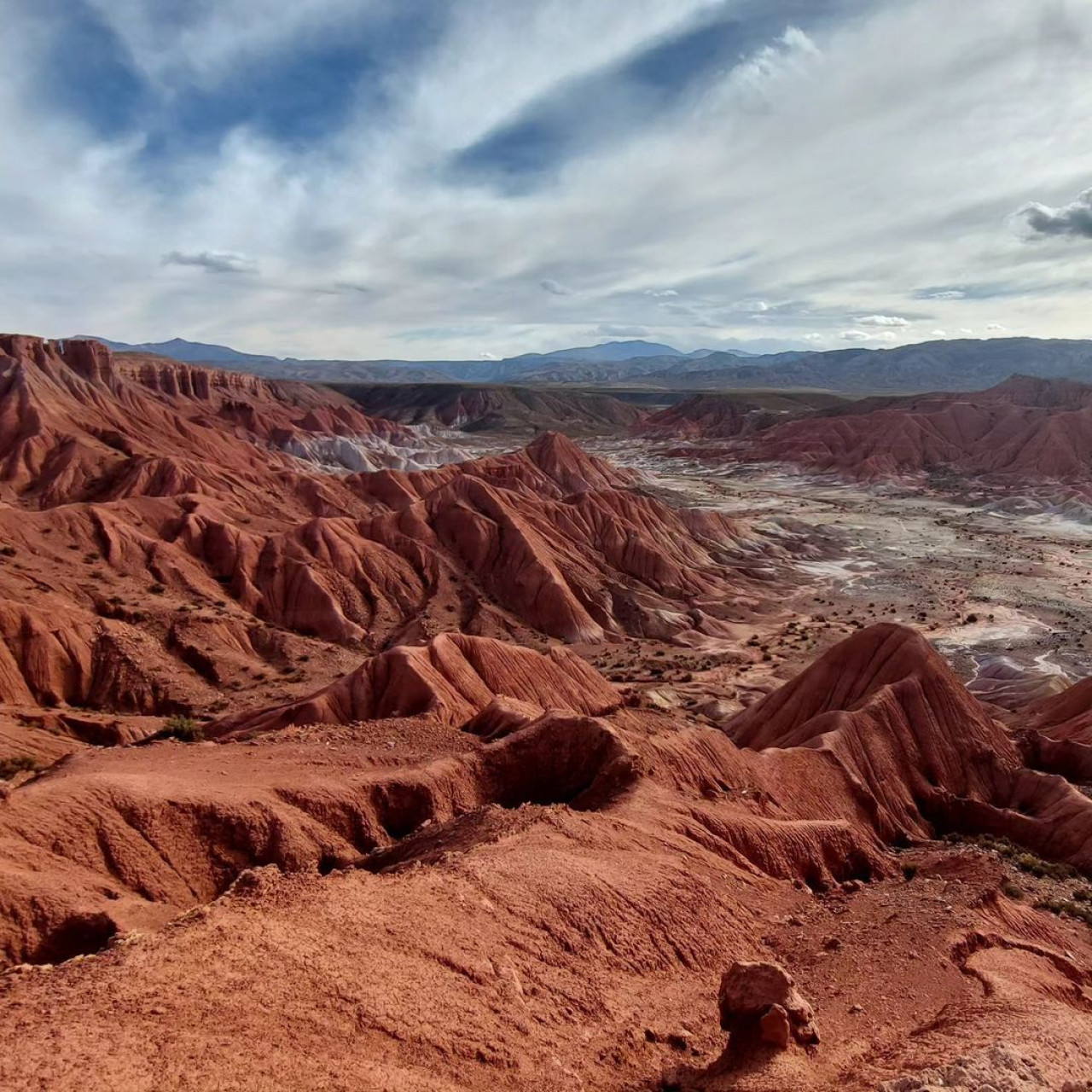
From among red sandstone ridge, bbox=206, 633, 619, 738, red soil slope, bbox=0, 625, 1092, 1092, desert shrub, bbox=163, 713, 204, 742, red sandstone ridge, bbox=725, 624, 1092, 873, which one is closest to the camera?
red soil slope, bbox=0, 625, 1092, 1092

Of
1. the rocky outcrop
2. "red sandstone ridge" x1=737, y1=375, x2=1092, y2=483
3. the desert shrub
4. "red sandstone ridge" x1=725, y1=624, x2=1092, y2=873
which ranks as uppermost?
"red sandstone ridge" x1=737, y1=375, x2=1092, y2=483

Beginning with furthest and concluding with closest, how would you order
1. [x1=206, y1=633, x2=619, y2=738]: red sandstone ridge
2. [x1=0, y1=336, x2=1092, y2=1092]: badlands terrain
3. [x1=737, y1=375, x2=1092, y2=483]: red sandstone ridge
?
[x1=737, y1=375, x2=1092, y2=483]: red sandstone ridge
[x1=206, y1=633, x2=619, y2=738]: red sandstone ridge
[x1=0, y1=336, x2=1092, y2=1092]: badlands terrain

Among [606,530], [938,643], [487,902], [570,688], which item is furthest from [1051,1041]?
[606,530]

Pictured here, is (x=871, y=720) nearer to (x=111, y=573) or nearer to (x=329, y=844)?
(x=329, y=844)

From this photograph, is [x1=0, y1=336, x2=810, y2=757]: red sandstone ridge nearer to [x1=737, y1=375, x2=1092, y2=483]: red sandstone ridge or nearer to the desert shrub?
the desert shrub

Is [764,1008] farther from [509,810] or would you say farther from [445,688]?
[445,688]

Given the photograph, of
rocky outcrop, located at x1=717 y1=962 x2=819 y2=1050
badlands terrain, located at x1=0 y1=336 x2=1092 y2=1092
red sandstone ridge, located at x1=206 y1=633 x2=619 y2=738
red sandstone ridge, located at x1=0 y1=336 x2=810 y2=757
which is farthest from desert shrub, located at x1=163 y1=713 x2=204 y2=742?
rocky outcrop, located at x1=717 y1=962 x2=819 y2=1050

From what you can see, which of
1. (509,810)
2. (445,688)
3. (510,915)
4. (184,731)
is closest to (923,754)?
(445,688)
